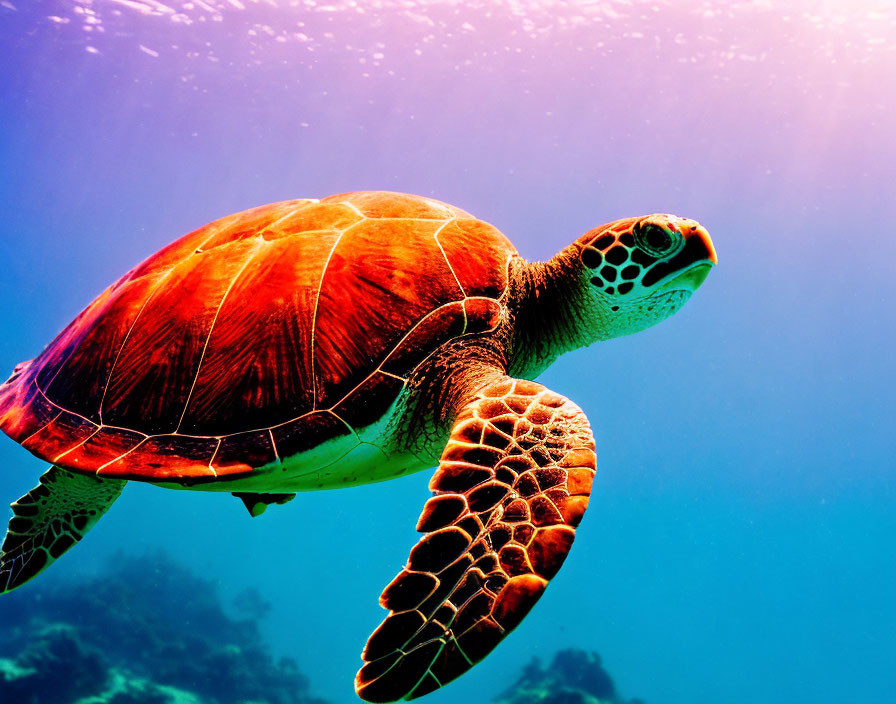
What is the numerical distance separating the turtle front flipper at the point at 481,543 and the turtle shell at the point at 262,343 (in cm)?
51

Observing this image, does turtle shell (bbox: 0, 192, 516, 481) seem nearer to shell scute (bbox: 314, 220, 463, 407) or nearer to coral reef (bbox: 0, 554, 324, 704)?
shell scute (bbox: 314, 220, 463, 407)

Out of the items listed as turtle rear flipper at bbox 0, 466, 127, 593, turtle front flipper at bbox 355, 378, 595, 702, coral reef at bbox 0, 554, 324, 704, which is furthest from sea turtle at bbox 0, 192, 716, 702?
coral reef at bbox 0, 554, 324, 704

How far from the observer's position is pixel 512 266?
2643 mm

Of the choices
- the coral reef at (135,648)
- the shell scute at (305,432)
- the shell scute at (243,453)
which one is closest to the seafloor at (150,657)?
the coral reef at (135,648)

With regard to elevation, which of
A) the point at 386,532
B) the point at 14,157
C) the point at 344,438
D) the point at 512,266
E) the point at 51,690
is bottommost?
the point at 386,532

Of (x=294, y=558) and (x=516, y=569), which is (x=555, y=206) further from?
(x=516, y=569)

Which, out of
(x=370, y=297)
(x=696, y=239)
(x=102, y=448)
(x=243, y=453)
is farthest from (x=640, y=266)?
(x=102, y=448)

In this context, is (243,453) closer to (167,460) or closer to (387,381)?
(167,460)

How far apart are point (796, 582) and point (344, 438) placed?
2406 inches

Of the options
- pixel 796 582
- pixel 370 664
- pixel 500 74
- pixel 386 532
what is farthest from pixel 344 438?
pixel 796 582

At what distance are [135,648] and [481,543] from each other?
15.4 m

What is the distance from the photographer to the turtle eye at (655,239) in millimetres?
2422

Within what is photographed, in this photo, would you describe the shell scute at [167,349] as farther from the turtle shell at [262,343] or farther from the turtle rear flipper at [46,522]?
the turtle rear flipper at [46,522]

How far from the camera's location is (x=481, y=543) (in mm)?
1509
